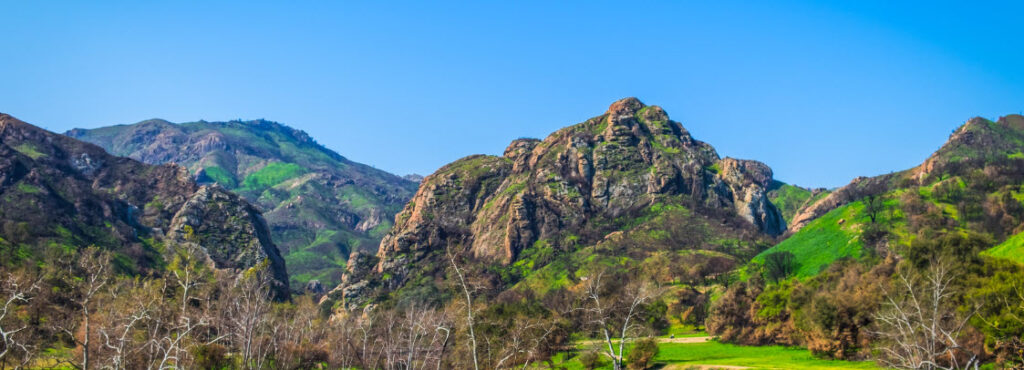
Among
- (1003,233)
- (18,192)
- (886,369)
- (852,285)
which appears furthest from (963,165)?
(18,192)

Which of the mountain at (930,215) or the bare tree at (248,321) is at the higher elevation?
the mountain at (930,215)

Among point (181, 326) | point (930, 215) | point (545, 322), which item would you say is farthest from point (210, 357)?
point (930, 215)

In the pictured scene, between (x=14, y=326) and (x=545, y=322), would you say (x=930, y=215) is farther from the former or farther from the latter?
(x=14, y=326)

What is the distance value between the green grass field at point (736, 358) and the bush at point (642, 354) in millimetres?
1755

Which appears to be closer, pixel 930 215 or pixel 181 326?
pixel 181 326

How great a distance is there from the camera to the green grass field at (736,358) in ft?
177

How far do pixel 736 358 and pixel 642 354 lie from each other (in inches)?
377

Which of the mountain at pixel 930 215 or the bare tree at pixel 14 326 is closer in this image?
the bare tree at pixel 14 326

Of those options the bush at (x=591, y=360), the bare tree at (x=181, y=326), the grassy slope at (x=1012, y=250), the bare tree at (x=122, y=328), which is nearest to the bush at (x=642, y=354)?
the bush at (x=591, y=360)

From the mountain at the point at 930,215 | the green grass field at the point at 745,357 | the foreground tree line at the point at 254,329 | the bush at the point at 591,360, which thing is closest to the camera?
the foreground tree line at the point at 254,329

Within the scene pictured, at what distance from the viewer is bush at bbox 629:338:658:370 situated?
202ft

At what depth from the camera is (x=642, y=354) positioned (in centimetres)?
6175

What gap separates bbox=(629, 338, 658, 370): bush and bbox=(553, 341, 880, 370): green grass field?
5.76ft

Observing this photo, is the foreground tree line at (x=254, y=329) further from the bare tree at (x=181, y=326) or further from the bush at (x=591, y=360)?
the bush at (x=591, y=360)
